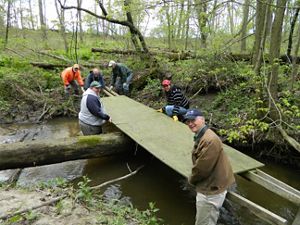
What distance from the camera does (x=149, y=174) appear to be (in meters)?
7.16

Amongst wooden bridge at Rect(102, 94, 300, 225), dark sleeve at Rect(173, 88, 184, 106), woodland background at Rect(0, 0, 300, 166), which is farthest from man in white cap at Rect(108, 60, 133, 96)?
dark sleeve at Rect(173, 88, 184, 106)

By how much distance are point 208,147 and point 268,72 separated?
4326mm

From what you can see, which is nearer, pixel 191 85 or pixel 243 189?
pixel 243 189

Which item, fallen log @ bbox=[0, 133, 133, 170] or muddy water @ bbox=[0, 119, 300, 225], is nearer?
muddy water @ bbox=[0, 119, 300, 225]

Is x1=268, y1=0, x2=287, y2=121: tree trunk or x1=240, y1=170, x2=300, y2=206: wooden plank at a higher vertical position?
x1=268, y1=0, x2=287, y2=121: tree trunk

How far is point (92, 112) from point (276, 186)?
4.33 m

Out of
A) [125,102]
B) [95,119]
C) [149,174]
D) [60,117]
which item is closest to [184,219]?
[149,174]

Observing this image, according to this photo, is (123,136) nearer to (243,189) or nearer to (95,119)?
(95,119)

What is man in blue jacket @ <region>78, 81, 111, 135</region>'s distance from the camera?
7113 millimetres

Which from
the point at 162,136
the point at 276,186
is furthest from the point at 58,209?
the point at 276,186

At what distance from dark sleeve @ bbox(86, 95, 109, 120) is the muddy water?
1266 mm

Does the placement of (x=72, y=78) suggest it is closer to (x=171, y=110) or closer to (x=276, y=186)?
(x=171, y=110)

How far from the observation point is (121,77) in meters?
11.8

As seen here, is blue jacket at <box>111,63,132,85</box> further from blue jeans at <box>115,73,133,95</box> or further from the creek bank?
the creek bank
